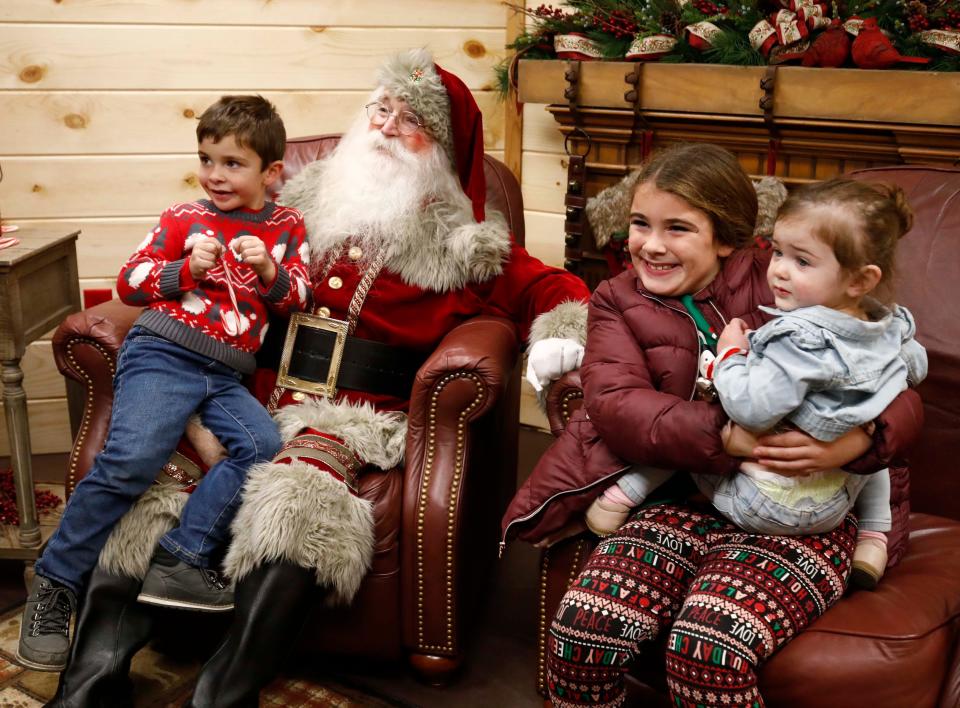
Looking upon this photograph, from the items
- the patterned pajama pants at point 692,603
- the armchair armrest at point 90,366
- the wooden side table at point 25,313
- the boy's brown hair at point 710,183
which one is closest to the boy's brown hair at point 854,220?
the boy's brown hair at point 710,183

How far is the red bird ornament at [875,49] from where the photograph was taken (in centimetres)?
238

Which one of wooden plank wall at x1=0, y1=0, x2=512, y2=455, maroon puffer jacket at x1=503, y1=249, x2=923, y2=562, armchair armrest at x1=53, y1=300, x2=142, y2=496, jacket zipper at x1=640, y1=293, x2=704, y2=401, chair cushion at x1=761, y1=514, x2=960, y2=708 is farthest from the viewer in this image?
wooden plank wall at x1=0, y1=0, x2=512, y2=455

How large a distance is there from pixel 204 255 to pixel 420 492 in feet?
2.18

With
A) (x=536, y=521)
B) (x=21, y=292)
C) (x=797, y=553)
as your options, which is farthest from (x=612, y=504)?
(x=21, y=292)

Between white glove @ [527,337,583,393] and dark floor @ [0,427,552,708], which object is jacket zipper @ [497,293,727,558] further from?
dark floor @ [0,427,552,708]

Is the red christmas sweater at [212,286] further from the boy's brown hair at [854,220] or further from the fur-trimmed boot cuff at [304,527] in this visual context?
the boy's brown hair at [854,220]

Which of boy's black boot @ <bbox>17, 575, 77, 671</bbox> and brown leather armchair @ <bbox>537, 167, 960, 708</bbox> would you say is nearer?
brown leather armchair @ <bbox>537, 167, 960, 708</bbox>

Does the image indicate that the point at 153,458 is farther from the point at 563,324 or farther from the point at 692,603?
the point at 692,603

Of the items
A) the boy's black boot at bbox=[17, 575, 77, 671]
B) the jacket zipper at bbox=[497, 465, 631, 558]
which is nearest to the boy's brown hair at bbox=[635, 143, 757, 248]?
the jacket zipper at bbox=[497, 465, 631, 558]

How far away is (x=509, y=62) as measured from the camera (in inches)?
123

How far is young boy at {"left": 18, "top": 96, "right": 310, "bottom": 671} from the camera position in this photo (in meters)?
1.90

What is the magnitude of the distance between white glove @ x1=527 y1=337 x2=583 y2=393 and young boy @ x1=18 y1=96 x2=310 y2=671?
0.59 m

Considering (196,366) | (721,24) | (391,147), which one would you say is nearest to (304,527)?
(196,366)

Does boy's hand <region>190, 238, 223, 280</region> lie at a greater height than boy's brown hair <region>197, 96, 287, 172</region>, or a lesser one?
lesser
